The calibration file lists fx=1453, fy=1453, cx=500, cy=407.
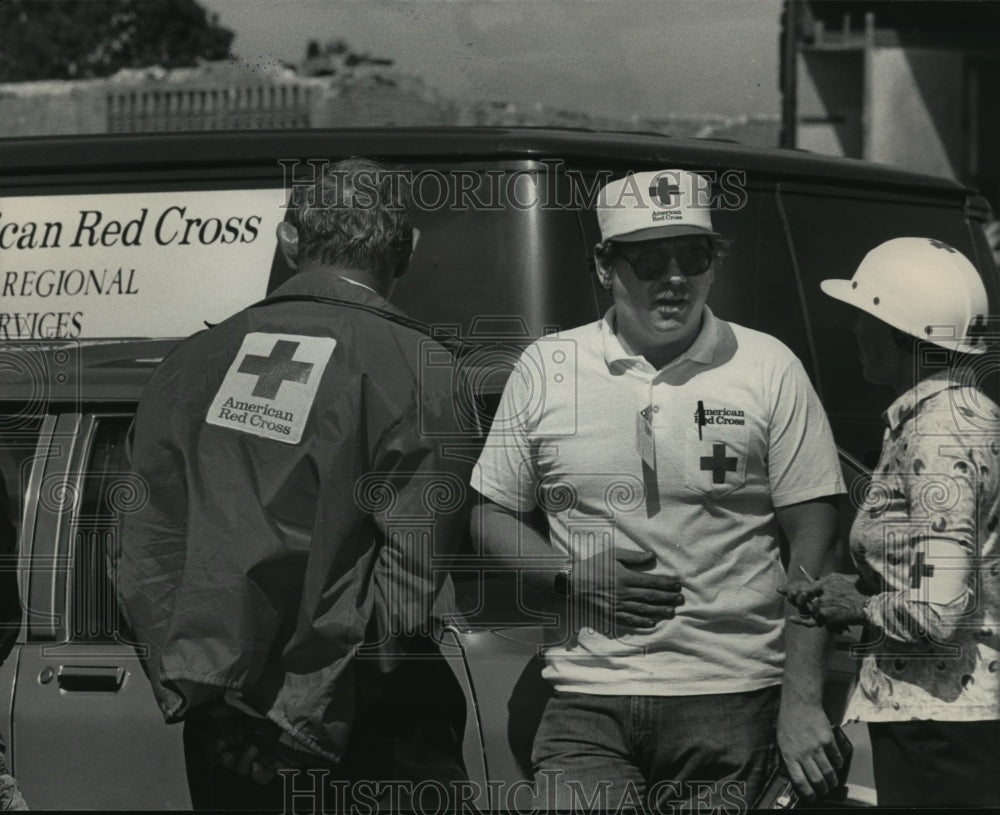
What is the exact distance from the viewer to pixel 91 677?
9.84 feet

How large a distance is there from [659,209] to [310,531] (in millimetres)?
878

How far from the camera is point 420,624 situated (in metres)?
2.72

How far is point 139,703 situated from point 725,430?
1.32 meters

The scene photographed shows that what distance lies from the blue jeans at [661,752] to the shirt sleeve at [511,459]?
39 cm

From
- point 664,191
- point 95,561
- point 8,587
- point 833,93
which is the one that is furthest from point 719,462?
point 833,93

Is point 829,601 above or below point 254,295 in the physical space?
below

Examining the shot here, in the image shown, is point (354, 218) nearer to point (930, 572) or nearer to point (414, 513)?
point (414, 513)

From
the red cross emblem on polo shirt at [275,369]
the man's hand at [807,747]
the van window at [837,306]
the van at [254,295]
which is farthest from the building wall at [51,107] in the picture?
the man's hand at [807,747]

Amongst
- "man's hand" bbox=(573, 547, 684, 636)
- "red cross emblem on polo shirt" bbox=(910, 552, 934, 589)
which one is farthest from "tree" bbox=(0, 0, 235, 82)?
"red cross emblem on polo shirt" bbox=(910, 552, 934, 589)

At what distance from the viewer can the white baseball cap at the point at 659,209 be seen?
271cm

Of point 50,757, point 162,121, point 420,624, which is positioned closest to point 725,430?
point 420,624

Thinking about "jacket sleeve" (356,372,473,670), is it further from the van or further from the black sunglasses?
the black sunglasses

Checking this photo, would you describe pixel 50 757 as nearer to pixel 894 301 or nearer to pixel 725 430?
pixel 725 430

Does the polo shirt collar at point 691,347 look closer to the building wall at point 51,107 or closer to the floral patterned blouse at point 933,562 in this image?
the floral patterned blouse at point 933,562
